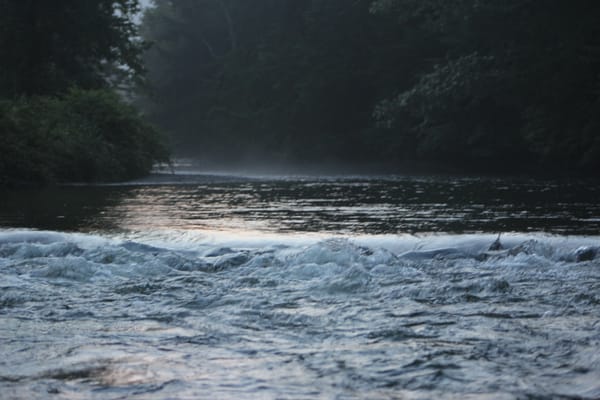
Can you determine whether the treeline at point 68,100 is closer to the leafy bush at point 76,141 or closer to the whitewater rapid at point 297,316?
the leafy bush at point 76,141

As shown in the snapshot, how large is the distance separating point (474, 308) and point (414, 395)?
2002 millimetres

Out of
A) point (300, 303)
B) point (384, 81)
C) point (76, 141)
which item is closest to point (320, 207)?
point (300, 303)

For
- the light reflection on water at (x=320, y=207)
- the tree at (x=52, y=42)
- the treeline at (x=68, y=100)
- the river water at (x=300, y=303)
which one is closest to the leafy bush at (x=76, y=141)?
the treeline at (x=68, y=100)

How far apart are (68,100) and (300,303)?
18.7m

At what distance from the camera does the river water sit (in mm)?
4660

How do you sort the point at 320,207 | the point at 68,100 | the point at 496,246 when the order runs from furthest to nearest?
1. the point at 68,100
2. the point at 320,207
3. the point at 496,246

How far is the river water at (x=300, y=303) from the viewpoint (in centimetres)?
466

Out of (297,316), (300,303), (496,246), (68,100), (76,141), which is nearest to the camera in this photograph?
(297,316)

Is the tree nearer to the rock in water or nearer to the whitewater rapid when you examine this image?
the whitewater rapid

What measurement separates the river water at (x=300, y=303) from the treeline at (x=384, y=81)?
13660 mm

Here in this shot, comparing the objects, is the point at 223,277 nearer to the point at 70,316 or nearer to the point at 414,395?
the point at 70,316

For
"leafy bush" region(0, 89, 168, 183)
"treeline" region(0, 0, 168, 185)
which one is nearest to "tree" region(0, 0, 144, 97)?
"treeline" region(0, 0, 168, 185)

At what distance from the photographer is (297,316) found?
6.11m

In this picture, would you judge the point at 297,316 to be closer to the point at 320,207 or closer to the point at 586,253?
the point at 586,253
